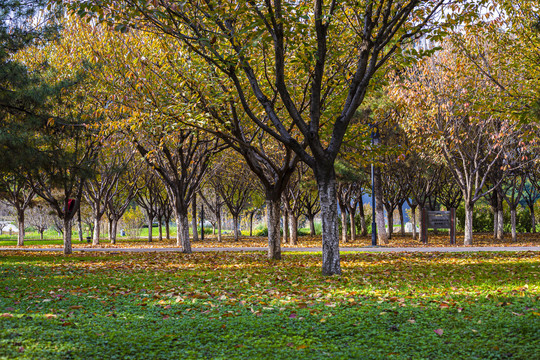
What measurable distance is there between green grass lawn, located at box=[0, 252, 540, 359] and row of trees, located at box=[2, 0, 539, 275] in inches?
108

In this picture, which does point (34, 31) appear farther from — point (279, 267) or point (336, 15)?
point (279, 267)

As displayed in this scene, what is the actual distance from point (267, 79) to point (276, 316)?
23.8 feet

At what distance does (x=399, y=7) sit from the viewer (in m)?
11.1

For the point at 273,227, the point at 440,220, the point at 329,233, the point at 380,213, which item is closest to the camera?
the point at 329,233

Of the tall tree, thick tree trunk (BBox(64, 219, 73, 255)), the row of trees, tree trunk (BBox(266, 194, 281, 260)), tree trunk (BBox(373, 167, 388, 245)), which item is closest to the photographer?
the tall tree

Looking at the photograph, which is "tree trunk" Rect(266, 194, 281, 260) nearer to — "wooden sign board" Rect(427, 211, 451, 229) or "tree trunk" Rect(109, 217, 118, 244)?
"wooden sign board" Rect(427, 211, 451, 229)

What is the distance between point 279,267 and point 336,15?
708 centimetres

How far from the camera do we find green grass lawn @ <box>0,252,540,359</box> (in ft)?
15.8

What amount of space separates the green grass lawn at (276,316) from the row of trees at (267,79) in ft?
9.00

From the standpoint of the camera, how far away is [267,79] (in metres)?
12.0

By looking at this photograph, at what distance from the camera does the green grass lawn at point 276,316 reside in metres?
4.80

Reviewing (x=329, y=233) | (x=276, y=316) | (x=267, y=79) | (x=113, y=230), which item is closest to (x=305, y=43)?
(x=267, y=79)

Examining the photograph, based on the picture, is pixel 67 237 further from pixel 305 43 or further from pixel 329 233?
pixel 305 43

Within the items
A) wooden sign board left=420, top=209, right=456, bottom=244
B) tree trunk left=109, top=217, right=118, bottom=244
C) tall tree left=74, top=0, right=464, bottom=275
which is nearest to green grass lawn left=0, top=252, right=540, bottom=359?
tall tree left=74, top=0, right=464, bottom=275
